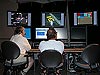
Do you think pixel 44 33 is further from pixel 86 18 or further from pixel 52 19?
pixel 86 18

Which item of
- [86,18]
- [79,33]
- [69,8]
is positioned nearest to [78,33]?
[79,33]

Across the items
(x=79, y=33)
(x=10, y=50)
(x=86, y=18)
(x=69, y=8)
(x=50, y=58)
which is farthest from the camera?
(x=69, y=8)

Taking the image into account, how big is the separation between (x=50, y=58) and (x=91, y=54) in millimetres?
667

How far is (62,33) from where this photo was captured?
651cm

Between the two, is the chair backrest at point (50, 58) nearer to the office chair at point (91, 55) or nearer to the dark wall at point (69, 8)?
the office chair at point (91, 55)

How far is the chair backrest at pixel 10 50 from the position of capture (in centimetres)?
456

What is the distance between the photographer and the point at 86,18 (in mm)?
6453

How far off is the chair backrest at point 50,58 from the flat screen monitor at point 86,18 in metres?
2.46

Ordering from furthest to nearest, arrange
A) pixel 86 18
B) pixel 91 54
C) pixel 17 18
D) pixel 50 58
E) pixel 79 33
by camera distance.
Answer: pixel 79 33 < pixel 86 18 < pixel 17 18 < pixel 91 54 < pixel 50 58

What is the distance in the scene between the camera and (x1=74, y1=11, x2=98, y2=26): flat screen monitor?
254 inches

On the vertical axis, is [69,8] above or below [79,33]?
above

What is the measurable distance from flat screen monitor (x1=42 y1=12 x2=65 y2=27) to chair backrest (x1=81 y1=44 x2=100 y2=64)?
7.18 feet

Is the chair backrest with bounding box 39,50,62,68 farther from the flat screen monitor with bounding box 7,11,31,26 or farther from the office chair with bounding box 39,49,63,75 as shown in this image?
the flat screen monitor with bounding box 7,11,31,26

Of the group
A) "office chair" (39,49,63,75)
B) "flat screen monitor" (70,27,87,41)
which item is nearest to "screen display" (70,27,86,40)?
"flat screen monitor" (70,27,87,41)
